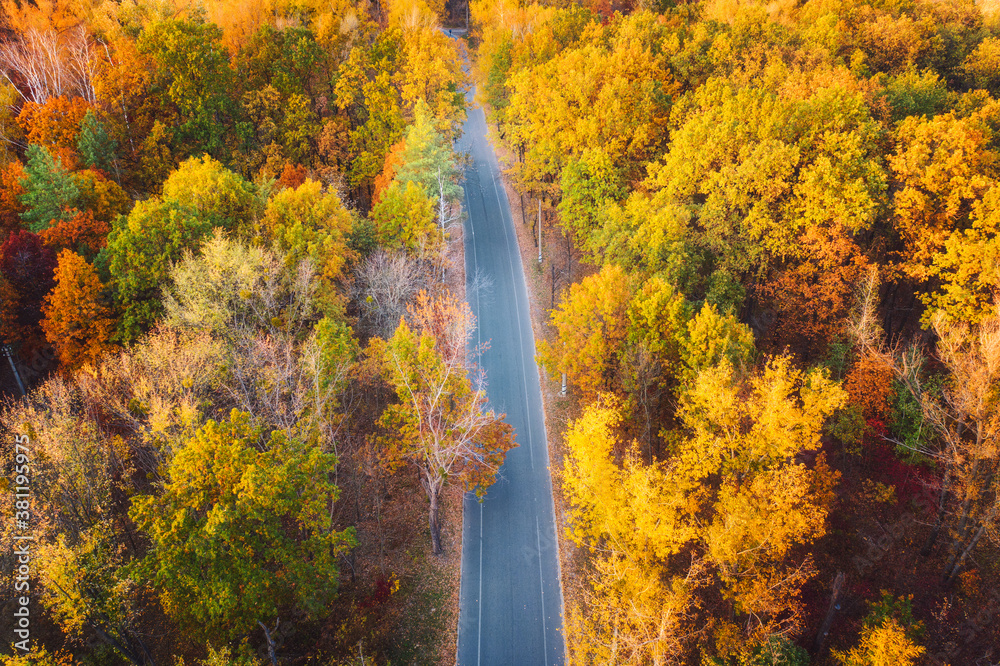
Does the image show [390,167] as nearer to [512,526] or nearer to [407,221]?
[407,221]

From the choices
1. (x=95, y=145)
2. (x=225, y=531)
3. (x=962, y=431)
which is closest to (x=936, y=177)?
(x=962, y=431)

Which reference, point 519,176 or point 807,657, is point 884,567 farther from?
point 519,176

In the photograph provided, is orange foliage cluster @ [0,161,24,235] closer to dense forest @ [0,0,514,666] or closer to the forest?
dense forest @ [0,0,514,666]

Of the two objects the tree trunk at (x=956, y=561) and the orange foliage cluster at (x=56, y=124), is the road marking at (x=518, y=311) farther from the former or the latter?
the orange foliage cluster at (x=56, y=124)

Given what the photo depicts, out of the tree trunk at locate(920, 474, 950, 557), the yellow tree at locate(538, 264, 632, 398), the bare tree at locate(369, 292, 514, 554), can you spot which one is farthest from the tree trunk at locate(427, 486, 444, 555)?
the tree trunk at locate(920, 474, 950, 557)

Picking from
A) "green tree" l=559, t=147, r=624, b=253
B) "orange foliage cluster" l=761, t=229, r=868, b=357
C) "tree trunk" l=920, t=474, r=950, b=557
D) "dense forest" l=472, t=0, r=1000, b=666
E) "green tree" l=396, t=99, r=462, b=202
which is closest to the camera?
"dense forest" l=472, t=0, r=1000, b=666

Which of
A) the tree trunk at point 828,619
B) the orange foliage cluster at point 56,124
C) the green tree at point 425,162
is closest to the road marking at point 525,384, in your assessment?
the green tree at point 425,162
